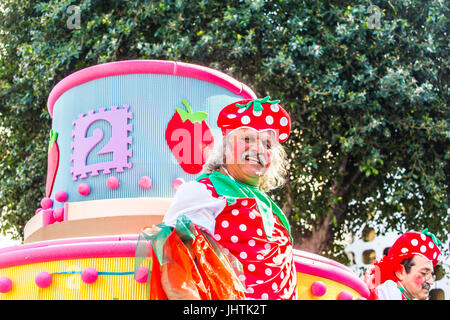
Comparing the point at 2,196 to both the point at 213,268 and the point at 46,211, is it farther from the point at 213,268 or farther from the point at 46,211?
the point at 213,268

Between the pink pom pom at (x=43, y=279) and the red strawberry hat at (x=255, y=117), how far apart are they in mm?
1573

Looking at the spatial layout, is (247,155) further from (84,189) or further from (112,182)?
(84,189)

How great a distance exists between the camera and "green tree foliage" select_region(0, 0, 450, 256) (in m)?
9.62

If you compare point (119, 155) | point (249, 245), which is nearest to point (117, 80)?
point (119, 155)

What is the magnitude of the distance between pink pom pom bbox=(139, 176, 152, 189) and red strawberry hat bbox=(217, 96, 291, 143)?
1.92 metres

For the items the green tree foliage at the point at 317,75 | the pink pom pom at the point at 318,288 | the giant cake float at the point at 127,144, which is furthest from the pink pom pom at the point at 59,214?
the green tree foliage at the point at 317,75

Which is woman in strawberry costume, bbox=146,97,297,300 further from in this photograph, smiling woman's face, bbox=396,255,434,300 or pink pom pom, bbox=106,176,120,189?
smiling woman's face, bbox=396,255,434,300

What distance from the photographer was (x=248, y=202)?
10.0 ft

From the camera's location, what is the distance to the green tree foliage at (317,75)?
9.62 meters

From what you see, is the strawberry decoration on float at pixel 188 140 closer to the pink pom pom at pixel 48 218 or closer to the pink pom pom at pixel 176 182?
the pink pom pom at pixel 176 182

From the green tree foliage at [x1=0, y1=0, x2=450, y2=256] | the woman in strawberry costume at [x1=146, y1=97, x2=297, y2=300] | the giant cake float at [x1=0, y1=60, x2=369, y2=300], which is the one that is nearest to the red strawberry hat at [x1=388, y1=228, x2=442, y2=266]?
the giant cake float at [x1=0, y1=60, x2=369, y2=300]

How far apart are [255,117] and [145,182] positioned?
205 centimetres

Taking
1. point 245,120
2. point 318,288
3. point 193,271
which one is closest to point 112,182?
point 318,288
